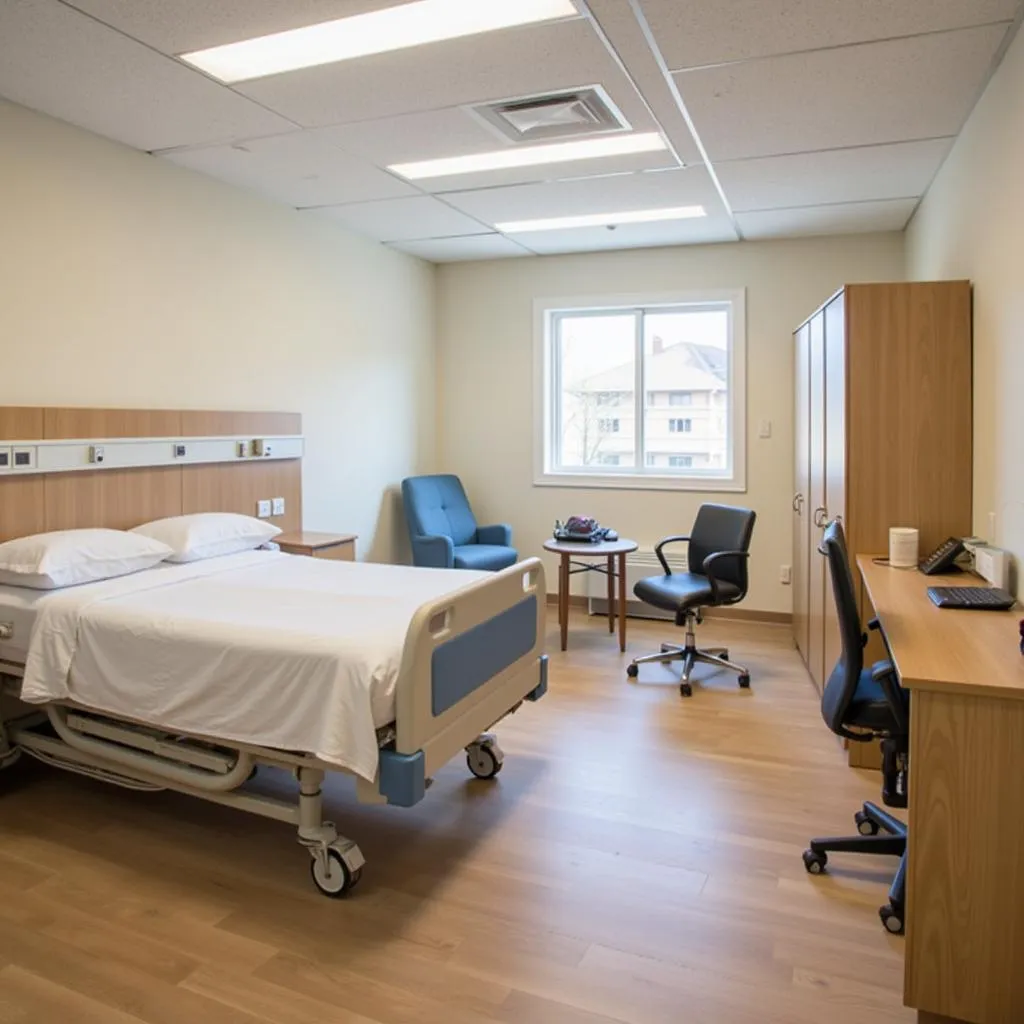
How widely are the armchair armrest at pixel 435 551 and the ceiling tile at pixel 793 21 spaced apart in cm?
303

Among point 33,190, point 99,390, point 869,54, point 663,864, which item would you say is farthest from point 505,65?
point 663,864

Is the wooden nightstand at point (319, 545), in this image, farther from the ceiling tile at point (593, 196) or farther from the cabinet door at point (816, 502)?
the cabinet door at point (816, 502)

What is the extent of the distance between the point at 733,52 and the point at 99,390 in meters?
2.69

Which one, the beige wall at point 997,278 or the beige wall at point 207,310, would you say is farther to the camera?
the beige wall at point 207,310

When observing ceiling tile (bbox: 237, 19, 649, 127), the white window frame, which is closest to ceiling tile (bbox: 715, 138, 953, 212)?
ceiling tile (bbox: 237, 19, 649, 127)

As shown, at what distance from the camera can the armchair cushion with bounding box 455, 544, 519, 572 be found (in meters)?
5.04

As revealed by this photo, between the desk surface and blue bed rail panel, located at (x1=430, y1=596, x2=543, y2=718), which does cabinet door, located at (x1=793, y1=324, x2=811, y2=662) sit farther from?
blue bed rail panel, located at (x1=430, y1=596, x2=543, y2=718)

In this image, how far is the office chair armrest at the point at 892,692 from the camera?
213 centimetres

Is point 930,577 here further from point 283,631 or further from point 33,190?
point 33,190

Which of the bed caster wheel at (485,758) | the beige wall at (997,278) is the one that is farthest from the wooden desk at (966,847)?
the bed caster wheel at (485,758)

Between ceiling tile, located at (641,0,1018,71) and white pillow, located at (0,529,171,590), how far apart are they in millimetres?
2451

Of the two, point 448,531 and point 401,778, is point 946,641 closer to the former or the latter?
point 401,778

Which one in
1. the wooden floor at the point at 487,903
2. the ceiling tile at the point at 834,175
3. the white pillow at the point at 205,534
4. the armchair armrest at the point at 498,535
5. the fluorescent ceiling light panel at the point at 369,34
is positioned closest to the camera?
the wooden floor at the point at 487,903

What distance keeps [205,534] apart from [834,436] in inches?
103
